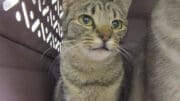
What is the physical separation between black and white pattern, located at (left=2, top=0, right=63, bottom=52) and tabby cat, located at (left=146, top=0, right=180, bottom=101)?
0.28 metres

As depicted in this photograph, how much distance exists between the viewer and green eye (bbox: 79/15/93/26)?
32.7 inches

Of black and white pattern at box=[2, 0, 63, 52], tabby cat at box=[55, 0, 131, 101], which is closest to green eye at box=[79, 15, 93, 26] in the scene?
tabby cat at box=[55, 0, 131, 101]

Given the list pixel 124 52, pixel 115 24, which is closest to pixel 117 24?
pixel 115 24

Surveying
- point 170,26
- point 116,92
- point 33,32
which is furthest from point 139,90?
point 33,32

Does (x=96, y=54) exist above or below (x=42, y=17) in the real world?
below

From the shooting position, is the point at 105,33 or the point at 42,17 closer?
the point at 105,33

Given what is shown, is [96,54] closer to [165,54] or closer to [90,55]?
[90,55]

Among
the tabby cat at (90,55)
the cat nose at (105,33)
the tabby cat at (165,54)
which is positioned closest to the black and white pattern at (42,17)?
the tabby cat at (90,55)

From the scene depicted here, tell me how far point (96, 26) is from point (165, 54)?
0.16 metres

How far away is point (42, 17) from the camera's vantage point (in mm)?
966

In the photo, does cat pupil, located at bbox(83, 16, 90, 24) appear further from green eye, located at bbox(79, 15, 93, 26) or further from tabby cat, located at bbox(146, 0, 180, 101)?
tabby cat, located at bbox(146, 0, 180, 101)

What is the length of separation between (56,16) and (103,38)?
12.5 inches

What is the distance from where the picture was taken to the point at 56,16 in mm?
1075

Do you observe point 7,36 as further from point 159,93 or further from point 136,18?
point 136,18
